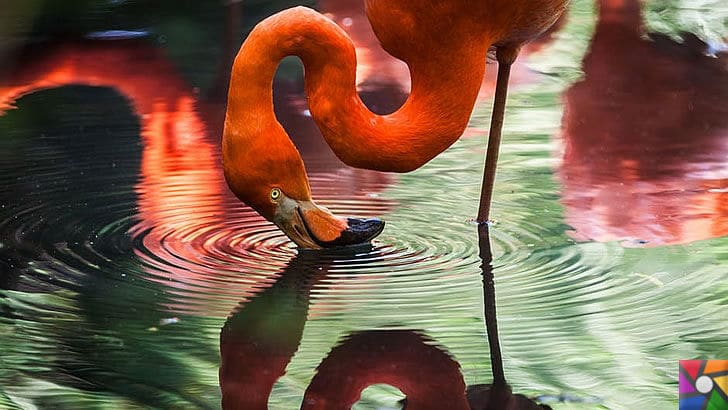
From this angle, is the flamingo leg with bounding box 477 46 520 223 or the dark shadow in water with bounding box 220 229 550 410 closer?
the dark shadow in water with bounding box 220 229 550 410

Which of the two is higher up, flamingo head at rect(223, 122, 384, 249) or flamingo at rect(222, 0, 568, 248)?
flamingo at rect(222, 0, 568, 248)

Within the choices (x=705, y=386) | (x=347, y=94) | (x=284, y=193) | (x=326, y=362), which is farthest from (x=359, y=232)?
(x=705, y=386)

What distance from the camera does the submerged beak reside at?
3980 millimetres

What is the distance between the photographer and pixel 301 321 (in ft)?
12.0

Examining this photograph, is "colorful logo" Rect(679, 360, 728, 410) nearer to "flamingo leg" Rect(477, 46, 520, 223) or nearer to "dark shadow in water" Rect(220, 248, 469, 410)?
"dark shadow in water" Rect(220, 248, 469, 410)

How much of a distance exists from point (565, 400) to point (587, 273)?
88cm

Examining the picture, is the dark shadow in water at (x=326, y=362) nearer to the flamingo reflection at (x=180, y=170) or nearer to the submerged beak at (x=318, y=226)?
the flamingo reflection at (x=180, y=170)

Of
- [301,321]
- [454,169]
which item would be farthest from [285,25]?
[454,169]

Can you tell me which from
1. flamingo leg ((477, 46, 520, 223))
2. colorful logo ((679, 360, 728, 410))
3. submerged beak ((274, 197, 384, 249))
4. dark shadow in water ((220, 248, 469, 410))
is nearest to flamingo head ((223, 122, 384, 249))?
submerged beak ((274, 197, 384, 249))

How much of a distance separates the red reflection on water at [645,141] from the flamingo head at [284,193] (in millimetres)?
802

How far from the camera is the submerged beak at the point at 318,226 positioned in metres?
3.98

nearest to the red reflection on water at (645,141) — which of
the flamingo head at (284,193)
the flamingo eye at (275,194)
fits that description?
the flamingo head at (284,193)

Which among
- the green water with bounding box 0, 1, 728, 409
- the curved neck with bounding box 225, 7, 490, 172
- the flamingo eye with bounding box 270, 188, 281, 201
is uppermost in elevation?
the curved neck with bounding box 225, 7, 490, 172

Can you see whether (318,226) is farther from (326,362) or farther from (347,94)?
(326,362)
